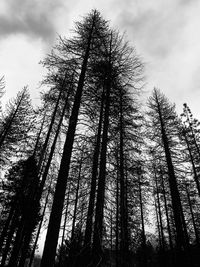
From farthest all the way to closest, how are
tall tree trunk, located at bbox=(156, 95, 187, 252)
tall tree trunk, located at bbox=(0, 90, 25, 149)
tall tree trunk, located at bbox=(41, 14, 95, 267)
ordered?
tall tree trunk, located at bbox=(0, 90, 25, 149)
tall tree trunk, located at bbox=(156, 95, 187, 252)
tall tree trunk, located at bbox=(41, 14, 95, 267)

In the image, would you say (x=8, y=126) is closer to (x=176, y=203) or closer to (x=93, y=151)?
(x=93, y=151)

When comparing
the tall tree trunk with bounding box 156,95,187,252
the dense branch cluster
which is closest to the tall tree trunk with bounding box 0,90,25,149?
the dense branch cluster

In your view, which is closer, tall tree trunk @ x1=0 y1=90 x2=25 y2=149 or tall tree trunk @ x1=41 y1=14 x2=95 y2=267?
tall tree trunk @ x1=41 y1=14 x2=95 y2=267

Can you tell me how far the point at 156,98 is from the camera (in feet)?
51.3

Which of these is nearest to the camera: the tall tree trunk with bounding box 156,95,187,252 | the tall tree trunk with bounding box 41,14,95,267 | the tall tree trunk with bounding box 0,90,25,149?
the tall tree trunk with bounding box 41,14,95,267

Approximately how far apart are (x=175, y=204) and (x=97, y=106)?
24.9 ft

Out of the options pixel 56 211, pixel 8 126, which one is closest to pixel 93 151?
pixel 56 211

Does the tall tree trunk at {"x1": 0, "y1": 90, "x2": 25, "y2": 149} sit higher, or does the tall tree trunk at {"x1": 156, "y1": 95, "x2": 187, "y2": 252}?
the tall tree trunk at {"x1": 0, "y1": 90, "x2": 25, "y2": 149}

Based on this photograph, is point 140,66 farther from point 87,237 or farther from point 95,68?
point 87,237

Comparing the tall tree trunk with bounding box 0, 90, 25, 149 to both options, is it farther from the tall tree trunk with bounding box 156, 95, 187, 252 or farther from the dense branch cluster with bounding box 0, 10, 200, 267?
the tall tree trunk with bounding box 156, 95, 187, 252

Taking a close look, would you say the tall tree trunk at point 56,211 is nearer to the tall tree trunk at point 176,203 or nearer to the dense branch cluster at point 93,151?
the dense branch cluster at point 93,151

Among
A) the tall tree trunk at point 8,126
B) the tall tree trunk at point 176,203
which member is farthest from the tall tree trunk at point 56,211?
the tall tree trunk at point 8,126

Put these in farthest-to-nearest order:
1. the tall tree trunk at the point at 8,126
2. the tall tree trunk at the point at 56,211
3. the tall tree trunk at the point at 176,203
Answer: the tall tree trunk at the point at 8,126, the tall tree trunk at the point at 176,203, the tall tree trunk at the point at 56,211

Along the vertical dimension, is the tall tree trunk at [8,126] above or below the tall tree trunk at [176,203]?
above
